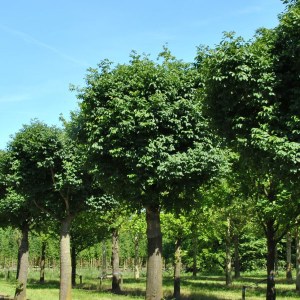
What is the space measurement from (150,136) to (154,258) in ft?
13.6

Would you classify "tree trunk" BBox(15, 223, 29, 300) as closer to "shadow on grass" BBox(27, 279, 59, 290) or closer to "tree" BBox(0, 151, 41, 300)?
"tree" BBox(0, 151, 41, 300)

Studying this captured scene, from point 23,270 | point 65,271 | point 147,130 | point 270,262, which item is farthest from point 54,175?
point 270,262

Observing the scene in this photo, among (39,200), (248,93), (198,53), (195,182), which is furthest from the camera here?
(39,200)

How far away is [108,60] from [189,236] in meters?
16.8

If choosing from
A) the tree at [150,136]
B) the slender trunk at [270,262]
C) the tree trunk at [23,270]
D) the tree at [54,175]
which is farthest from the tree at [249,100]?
the tree trunk at [23,270]

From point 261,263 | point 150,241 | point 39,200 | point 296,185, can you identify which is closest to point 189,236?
point 39,200

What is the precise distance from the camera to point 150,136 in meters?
12.4

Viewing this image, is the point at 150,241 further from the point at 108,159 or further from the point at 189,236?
the point at 189,236

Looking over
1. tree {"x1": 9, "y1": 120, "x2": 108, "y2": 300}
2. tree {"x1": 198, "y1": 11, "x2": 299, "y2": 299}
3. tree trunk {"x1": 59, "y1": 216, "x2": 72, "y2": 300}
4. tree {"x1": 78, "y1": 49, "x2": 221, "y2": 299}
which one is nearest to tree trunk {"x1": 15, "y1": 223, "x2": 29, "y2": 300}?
tree trunk {"x1": 59, "y1": 216, "x2": 72, "y2": 300}

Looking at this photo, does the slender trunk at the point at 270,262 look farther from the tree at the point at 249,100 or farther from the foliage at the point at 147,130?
the tree at the point at 249,100

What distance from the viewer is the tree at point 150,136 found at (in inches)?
478

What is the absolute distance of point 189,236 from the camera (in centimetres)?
2741

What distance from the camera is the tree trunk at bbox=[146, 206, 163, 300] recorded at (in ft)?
42.9

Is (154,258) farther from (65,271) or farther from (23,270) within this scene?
(23,270)
